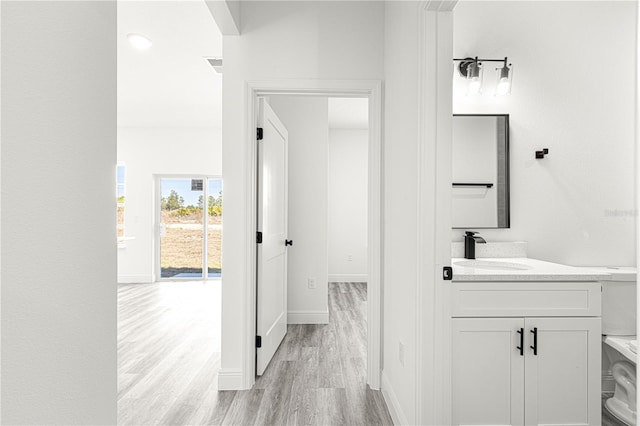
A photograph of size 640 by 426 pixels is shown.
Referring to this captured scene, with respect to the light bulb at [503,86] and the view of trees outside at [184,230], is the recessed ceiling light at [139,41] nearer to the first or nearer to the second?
the light bulb at [503,86]

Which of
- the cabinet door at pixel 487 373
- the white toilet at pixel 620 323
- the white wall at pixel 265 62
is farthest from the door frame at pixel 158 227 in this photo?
the white toilet at pixel 620 323

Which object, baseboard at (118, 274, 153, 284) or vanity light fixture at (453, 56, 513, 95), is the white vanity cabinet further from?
baseboard at (118, 274, 153, 284)

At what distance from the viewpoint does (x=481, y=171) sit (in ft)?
8.48

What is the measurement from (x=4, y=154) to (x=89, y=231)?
262 mm

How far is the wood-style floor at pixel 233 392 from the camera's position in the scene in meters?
2.12

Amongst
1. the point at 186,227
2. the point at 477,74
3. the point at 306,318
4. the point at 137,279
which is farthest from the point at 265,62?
the point at 137,279

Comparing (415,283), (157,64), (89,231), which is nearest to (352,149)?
(157,64)

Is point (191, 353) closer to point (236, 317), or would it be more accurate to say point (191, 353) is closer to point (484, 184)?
point (236, 317)

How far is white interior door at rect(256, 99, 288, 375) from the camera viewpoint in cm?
260

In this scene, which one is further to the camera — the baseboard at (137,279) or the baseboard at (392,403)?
the baseboard at (137,279)

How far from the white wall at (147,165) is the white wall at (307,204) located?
2.97 metres

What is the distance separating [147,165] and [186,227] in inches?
48.7

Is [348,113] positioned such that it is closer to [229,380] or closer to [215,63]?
[215,63]

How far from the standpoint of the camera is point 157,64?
3818mm
